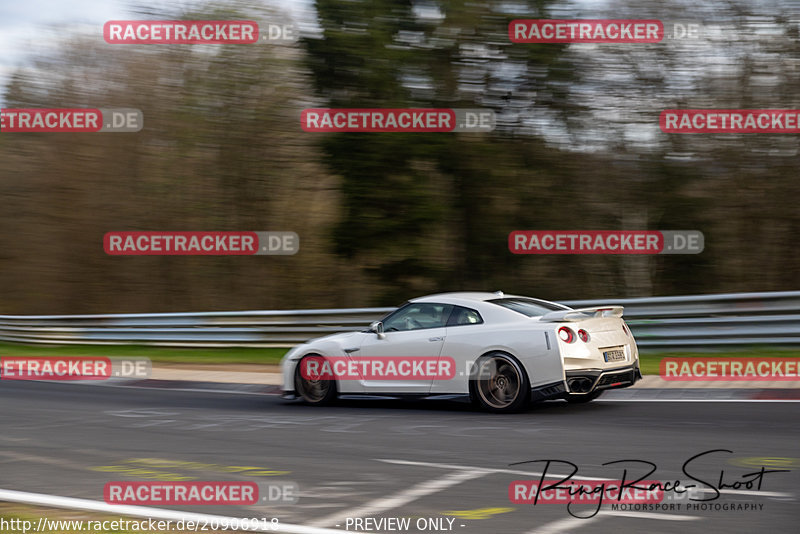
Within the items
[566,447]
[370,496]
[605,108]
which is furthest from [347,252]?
[370,496]

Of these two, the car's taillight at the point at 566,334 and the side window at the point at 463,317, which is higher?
the side window at the point at 463,317

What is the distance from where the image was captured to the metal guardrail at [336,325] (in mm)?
13609

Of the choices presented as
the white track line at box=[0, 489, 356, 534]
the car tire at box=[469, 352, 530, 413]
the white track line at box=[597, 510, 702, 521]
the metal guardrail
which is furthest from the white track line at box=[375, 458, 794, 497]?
the metal guardrail

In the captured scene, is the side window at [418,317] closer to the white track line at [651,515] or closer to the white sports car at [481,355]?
the white sports car at [481,355]

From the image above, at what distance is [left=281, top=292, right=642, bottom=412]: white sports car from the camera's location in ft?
30.6

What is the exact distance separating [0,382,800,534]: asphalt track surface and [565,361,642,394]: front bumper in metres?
0.29

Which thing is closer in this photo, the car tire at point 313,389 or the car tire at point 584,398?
the car tire at point 584,398

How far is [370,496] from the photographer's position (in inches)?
239

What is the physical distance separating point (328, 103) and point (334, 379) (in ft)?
35.7

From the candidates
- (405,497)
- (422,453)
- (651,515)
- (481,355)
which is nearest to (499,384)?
(481,355)

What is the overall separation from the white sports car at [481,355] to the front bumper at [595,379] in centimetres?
1

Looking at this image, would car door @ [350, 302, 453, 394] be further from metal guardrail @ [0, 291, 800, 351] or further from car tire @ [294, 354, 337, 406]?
metal guardrail @ [0, 291, 800, 351]

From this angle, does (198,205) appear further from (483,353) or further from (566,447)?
(566,447)

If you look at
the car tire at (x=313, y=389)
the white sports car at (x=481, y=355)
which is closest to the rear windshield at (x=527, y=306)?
the white sports car at (x=481, y=355)
